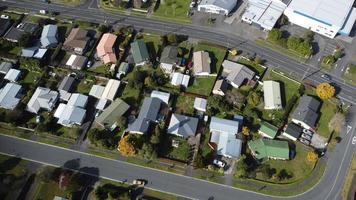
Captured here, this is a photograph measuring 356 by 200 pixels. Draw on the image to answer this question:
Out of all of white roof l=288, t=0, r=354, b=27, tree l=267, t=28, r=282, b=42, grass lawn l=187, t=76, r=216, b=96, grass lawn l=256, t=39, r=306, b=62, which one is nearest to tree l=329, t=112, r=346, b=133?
grass lawn l=256, t=39, r=306, b=62

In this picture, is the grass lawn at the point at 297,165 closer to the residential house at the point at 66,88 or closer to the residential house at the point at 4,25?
the residential house at the point at 66,88

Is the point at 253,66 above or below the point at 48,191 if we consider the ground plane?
above

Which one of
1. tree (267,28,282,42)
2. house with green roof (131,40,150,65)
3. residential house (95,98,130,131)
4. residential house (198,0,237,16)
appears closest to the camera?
residential house (95,98,130,131)

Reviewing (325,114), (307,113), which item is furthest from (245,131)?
(325,114)

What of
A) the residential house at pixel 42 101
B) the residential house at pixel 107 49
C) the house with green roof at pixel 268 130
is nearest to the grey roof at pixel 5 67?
the residential house at pixel 42 101

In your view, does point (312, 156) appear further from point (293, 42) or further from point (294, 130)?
point (293, 42)

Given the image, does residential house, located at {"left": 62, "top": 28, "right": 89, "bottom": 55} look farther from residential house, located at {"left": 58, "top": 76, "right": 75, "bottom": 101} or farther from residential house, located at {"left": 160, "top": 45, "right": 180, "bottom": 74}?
residential house, located at {"left": 160, "top": 45, "right": 180, "bottom": 74}
